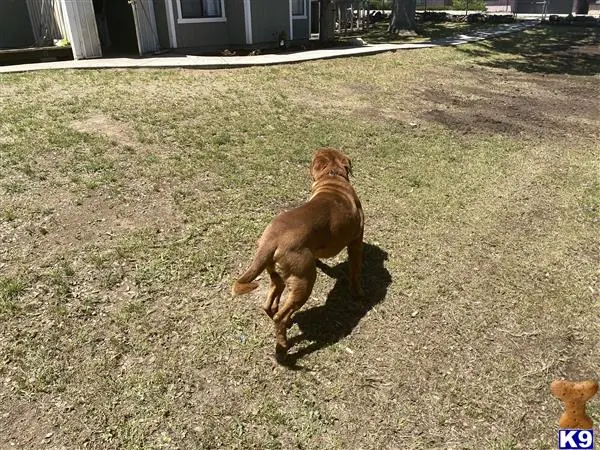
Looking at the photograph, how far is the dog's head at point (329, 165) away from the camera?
4.32m

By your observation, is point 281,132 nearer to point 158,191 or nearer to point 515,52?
point 158,191

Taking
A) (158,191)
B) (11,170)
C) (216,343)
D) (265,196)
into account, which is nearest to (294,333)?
(216,343)

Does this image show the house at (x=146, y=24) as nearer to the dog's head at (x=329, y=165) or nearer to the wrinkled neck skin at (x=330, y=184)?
the dog's head at (x=329, y=165)

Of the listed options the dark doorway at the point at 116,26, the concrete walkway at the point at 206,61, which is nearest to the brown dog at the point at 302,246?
the concrete walkway at the point at 206,61

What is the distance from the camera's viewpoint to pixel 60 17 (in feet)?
44.9

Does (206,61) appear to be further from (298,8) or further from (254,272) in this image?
(254,272)

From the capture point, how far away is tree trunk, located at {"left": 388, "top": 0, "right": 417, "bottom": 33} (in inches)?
880

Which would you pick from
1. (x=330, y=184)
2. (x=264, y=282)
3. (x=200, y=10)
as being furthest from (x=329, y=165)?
(x=200, y=10)

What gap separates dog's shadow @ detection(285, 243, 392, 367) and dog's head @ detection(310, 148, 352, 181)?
976 millimetres

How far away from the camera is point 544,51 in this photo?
1764 cm

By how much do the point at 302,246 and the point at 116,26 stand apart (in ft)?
53.3

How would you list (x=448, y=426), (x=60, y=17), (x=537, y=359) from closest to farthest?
(x=448, y=426) < (x=537, y=359) < (x=60, y=17)

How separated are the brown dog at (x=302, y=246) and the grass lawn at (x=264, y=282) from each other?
17.0 inches

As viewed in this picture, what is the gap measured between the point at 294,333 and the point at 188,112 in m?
5.98
